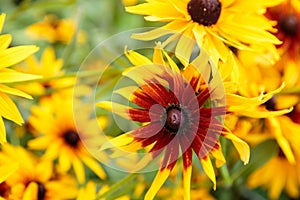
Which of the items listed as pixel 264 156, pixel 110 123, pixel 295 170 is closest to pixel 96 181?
pixel 110 123

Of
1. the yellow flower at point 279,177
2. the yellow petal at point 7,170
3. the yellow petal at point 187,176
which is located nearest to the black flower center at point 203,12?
the yellow petal at point 187,176

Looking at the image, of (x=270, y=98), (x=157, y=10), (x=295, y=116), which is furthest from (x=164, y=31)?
(x=295, y=116)

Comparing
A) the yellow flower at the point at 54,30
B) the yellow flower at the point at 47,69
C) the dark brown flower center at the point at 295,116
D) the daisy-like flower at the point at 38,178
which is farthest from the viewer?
the yellow flower at the point at 54,30

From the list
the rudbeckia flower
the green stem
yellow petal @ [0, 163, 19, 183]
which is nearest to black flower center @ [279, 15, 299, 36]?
the rudbeckia flower

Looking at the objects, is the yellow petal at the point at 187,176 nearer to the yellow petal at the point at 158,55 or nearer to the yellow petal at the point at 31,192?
the yellow petal at the point at 158,55

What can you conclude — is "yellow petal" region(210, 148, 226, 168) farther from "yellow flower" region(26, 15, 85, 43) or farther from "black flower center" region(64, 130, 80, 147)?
"yellow flower" region(26, 15, 85, 43)

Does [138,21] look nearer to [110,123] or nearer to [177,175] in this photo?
[110,123]
